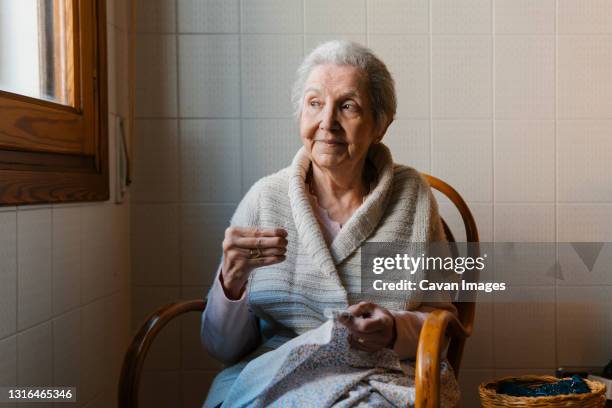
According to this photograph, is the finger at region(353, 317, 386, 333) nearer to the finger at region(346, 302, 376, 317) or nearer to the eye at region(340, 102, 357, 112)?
the finger at region(346, 302, 376, 317)

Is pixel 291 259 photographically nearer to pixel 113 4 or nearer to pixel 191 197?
pixel 191 197

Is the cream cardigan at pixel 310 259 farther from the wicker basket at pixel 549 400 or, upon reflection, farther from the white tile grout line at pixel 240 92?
the white tile grout line at pixel 240 92

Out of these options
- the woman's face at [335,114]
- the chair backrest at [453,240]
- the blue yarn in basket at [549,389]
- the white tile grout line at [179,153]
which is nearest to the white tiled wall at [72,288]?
the white tile grout line at [179,153]

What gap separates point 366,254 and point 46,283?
2.31ft

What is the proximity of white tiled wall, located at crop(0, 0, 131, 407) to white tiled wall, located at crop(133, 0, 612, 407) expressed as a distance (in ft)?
0.41

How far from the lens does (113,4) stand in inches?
75.2

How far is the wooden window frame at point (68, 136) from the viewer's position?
128 cm

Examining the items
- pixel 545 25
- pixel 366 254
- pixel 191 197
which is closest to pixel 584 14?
pixel 545 25

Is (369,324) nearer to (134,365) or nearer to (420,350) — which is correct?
(420,350)

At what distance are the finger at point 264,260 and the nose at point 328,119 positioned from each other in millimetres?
346

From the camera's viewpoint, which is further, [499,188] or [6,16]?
[499,188]

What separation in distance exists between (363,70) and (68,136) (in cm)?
70

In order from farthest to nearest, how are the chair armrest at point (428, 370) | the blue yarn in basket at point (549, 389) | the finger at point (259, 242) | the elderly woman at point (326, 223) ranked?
the blue yarn in basket at point (549, 389) → the elderly woman at point (326, 223) → the finger at point (259, 242) → the chair armrest at point (428, 370)

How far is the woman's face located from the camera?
1.48 m
